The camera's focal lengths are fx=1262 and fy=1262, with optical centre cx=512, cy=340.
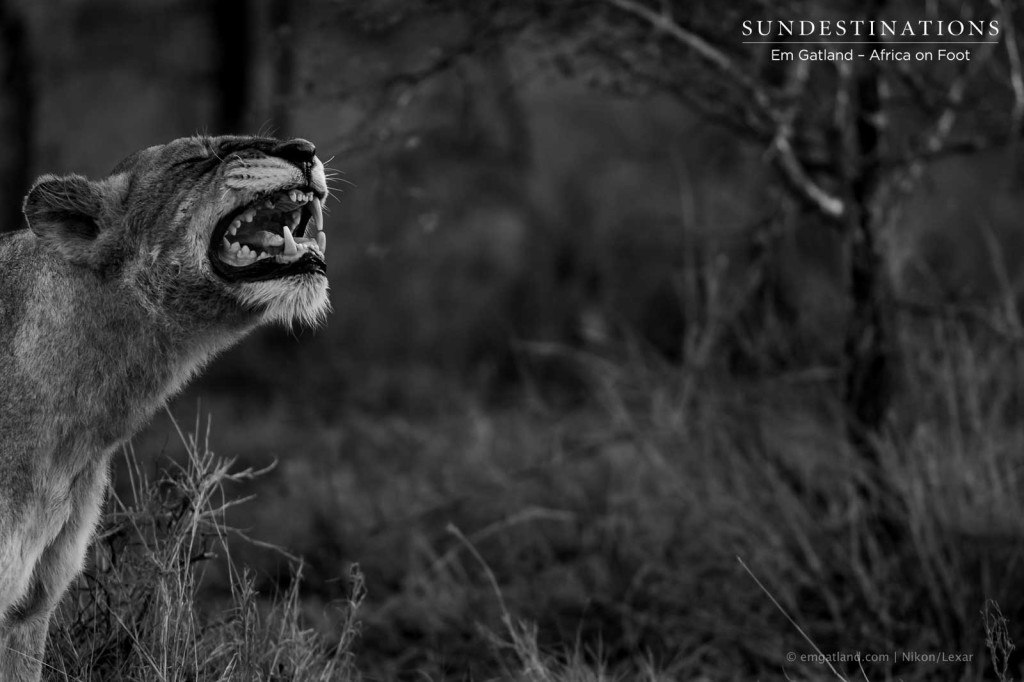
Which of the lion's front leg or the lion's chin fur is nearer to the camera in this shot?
the lion's front leg

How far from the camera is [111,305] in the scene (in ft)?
12.0

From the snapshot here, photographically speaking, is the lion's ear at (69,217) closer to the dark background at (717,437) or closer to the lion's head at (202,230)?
the lion's head at (202,230)

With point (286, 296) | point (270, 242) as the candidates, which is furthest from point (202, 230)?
point (286, 296)

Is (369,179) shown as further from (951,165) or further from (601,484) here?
(601,484)

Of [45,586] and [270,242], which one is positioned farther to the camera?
[270,242]

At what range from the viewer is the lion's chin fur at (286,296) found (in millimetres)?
3660

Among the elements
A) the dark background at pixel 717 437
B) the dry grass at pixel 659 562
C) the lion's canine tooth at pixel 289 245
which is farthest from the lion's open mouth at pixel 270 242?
the dry grass at pixel 659 562

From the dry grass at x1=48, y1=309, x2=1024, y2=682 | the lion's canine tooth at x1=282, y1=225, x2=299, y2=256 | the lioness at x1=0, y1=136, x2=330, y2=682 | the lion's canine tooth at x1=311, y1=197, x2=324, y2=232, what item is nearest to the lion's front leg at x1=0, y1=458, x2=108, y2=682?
the lioness at x1=0, y1=136, x2=330, y2=682

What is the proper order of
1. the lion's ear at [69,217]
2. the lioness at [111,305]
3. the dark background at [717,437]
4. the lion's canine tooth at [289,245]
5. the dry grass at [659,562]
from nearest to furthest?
the lioness at [111,305]
the lion's ear at [69,217]
the lion's canine tooth at [289,245]
the dry grass at [659,562]
the dark background at [717,437]

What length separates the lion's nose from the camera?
3676mm

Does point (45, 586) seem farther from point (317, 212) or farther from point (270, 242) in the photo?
point (317, 212)

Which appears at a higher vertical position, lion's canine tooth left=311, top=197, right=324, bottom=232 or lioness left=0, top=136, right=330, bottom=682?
lion's canine tooth left=311, top=197, right=324, bottom=232

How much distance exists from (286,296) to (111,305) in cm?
50

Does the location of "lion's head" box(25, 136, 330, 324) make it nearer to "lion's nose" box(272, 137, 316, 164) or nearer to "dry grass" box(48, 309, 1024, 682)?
"lion's nose" box(272, 137, 316, 164)
